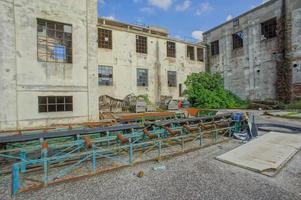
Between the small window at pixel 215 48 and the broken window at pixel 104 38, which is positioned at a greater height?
the small window at pixel 215 48

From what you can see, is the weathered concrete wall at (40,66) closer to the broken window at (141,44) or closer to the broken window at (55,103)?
the broken window at (55,103)

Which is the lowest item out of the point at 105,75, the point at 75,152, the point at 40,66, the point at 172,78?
the point at 75,152

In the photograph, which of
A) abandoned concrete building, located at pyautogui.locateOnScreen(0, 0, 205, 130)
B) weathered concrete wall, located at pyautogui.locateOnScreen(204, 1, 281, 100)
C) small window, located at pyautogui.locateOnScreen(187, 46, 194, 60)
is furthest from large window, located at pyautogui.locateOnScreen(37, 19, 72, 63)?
weathered concrete wall, located at pyautogui.locateOnScreen(204, 1, 281, 100)

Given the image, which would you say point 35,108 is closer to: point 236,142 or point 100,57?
point 100,57

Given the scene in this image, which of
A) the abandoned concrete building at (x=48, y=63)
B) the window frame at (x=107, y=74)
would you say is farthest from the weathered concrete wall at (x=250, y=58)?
the abandoned concrete building at (x=48, y=63)

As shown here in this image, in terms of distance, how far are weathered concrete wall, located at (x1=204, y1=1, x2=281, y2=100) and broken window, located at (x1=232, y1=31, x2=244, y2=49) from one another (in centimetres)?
37

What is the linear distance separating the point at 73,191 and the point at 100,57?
1492 cm

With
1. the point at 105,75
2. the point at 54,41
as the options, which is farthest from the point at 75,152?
the point at 105,75

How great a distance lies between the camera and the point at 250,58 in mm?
21359

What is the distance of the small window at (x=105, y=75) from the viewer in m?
17.8

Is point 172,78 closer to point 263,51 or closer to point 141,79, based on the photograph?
point 141,79

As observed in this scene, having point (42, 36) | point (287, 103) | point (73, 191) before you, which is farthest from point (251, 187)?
point (287, 103)

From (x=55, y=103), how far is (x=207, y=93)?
14.4 metres

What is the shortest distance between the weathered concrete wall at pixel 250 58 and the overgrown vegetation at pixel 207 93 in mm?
2108
